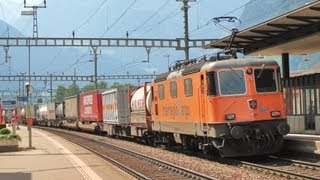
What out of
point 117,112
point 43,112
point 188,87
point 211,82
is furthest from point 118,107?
point 43,112

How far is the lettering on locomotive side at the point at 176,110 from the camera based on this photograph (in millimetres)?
19642

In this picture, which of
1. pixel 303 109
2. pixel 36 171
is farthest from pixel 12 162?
pixel 303 109

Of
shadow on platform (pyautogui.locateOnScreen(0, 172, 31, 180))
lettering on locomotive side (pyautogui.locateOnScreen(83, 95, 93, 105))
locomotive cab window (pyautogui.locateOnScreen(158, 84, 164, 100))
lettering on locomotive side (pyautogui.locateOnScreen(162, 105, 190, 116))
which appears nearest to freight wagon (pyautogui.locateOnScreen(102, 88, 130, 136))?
lettering on locomotive side (pyautogui.locateOnScreen(83, 95, 93, 105))

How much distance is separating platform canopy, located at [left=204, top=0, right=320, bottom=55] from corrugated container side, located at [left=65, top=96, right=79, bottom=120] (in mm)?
25585

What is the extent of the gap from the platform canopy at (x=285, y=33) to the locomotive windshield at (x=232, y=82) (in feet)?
13.5

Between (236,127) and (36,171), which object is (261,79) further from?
(36,171)

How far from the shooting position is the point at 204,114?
17.8 meters

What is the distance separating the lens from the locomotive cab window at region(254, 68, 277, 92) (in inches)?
696

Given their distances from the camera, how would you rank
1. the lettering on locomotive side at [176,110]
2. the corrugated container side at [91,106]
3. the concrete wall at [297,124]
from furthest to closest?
the corrugated container side at [91,106] → the concrete wall at [297,124] → the lettering on locomotive side at [176,110]

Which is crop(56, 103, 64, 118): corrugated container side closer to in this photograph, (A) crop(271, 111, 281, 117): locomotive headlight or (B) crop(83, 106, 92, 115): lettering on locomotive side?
(B) crop(83, 106, 92, 115): lettering on locomotive side

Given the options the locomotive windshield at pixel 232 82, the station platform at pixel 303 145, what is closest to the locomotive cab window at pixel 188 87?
the locomotive windshield at pixel 232 82

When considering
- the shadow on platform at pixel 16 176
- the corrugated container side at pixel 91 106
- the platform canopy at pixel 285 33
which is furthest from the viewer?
the corrugated container side at pixel 91 106

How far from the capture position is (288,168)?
15.6 m

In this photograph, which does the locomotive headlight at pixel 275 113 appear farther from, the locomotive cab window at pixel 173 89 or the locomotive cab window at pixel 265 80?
the locomotive cab window at pixel 173 89
